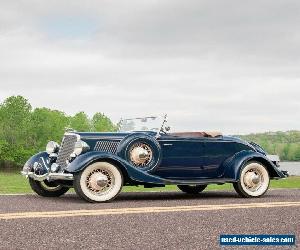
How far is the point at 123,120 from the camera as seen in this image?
37.9 ft

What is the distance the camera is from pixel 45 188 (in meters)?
10.2

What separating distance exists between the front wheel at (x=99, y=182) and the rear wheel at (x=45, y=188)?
5.45ft

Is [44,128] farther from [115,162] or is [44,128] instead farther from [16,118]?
[115,162]

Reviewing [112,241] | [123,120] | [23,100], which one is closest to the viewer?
[112,241]

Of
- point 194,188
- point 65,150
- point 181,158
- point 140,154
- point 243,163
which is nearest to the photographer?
point 140,154

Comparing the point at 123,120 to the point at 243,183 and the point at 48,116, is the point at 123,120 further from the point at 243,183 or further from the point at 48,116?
the point at 48,116

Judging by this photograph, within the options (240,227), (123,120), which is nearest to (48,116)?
(123,120)

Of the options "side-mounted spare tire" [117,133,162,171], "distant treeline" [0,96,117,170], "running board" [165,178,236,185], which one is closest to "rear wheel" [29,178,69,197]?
"side-mounted spare tire" [117,133,162,171]

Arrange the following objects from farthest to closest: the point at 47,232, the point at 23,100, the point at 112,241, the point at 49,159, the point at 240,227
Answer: the point at 23,100 < the point at 49,159 < the point at 240,227 < the point at 47,232 < the point at 112,241

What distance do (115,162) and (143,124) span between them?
174cm

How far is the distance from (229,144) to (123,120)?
2395 millimetres

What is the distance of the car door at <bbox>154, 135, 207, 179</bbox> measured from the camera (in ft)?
32.0

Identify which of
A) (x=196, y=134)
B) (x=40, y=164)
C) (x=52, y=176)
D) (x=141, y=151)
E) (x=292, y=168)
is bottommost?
(x=292, y=168)

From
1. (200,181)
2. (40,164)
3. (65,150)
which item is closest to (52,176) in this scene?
(65,150)
